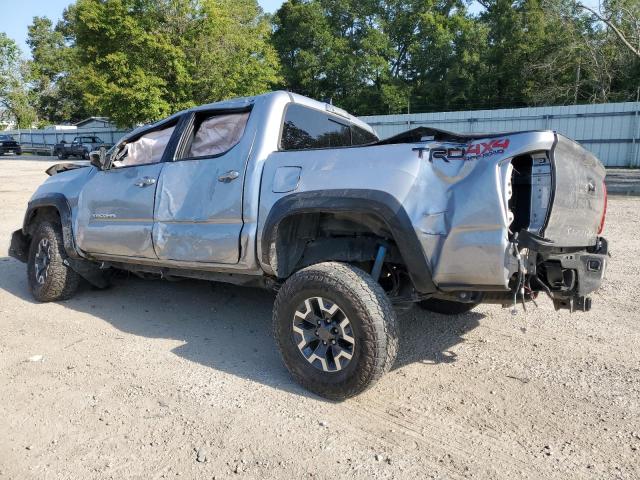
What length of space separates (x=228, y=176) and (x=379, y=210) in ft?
4.34

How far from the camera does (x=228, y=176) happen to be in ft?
13.1

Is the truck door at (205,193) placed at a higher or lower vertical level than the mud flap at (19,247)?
higher

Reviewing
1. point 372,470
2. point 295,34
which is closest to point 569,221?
point 372,470

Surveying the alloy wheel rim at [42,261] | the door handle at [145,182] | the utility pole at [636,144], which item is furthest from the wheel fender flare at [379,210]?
the utility pole at [636,144]

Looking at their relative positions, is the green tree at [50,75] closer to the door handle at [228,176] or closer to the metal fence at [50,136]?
the metal fence at [50,136]

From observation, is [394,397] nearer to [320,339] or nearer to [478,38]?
[320,339]

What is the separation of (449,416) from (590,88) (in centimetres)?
3058

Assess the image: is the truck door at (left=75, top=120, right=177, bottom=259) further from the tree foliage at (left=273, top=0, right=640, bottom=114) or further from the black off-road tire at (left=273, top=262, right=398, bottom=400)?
the tree foliage at (left=273, top=0, right=640, bottom=114)

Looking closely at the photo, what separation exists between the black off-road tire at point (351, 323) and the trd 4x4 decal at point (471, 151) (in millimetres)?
872

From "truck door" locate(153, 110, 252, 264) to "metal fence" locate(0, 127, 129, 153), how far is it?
37.8 metres

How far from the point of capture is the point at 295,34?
42562mm

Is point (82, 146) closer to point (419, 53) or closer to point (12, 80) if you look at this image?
point (12, 80)

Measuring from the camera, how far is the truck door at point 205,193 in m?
3.98

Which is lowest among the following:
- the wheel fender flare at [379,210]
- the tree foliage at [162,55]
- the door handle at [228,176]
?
the wheel fender flare at [379,210]
